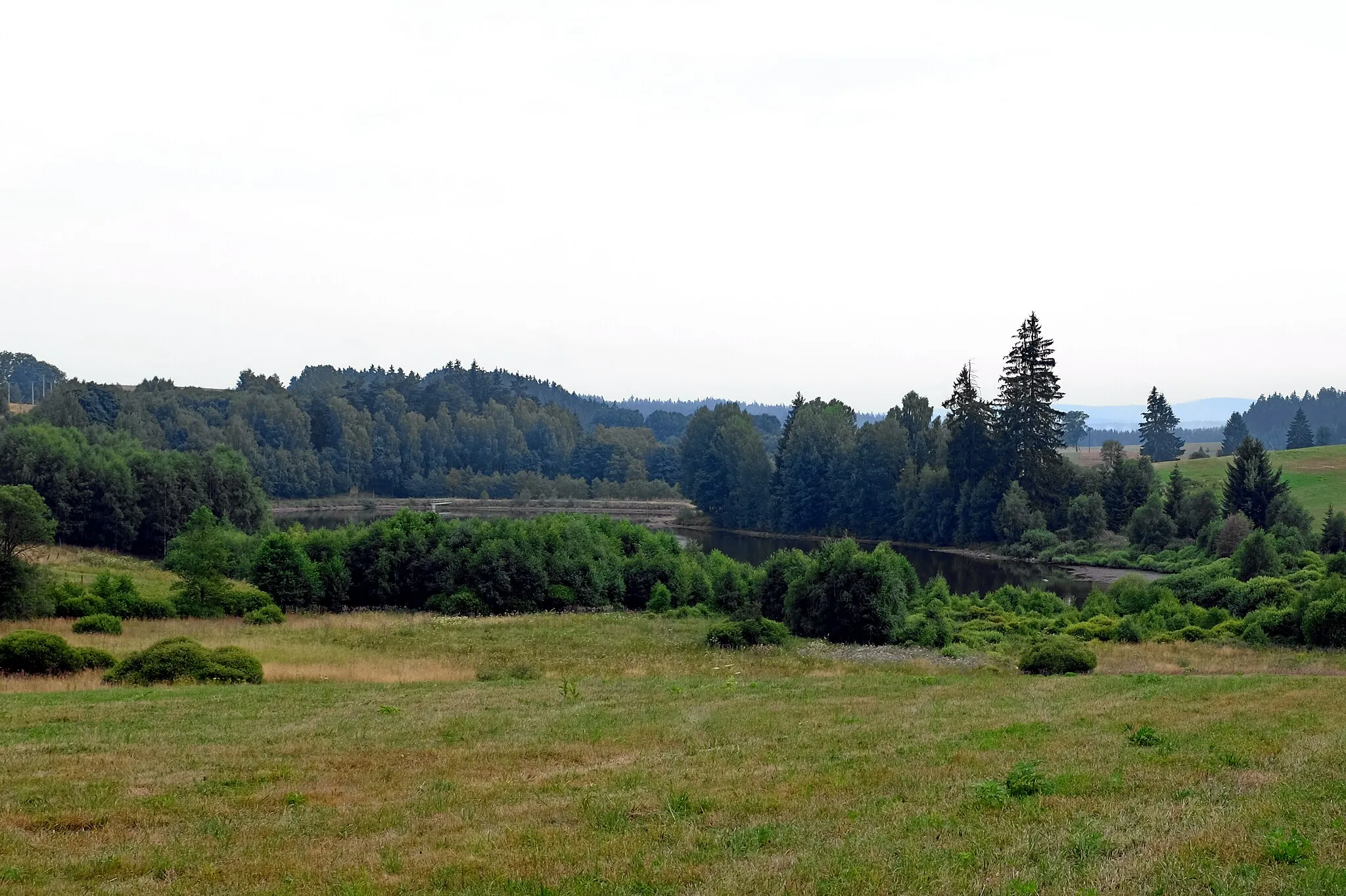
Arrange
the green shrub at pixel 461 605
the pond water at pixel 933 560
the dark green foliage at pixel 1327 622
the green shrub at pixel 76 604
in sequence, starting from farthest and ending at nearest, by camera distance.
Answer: the pond water at pixel 933 560 < the green shrub at pixel 461 605 < the green shrub at pixel 76 604 < the dark green foliage at pixel 1327 622

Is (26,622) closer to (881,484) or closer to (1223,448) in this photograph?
(881,484)

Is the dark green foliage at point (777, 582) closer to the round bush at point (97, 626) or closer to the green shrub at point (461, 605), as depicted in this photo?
the green shrub at point (461, 605)

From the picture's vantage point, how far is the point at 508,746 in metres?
18.2

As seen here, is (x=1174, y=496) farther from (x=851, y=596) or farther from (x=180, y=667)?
(x=180, y=667)

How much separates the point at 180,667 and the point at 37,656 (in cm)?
385

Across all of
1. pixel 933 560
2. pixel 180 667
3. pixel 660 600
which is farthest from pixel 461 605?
pixel 933 560

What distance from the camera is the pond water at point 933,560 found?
296 feet

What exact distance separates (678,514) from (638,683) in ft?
472

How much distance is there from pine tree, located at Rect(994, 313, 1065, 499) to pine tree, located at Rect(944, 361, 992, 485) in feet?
5.80

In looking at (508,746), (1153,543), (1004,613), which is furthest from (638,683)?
(1153,543)

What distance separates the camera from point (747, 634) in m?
43.5

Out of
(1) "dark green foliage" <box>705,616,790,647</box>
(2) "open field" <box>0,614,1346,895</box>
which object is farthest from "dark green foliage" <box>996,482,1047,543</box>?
(2) "open field" <box>0,614,1346,895</box>

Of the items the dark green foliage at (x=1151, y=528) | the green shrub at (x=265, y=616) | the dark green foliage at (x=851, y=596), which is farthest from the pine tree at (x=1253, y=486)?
the green shrub at (x=265, y=616)

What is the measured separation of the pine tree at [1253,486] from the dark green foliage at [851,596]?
58420 millimetres
